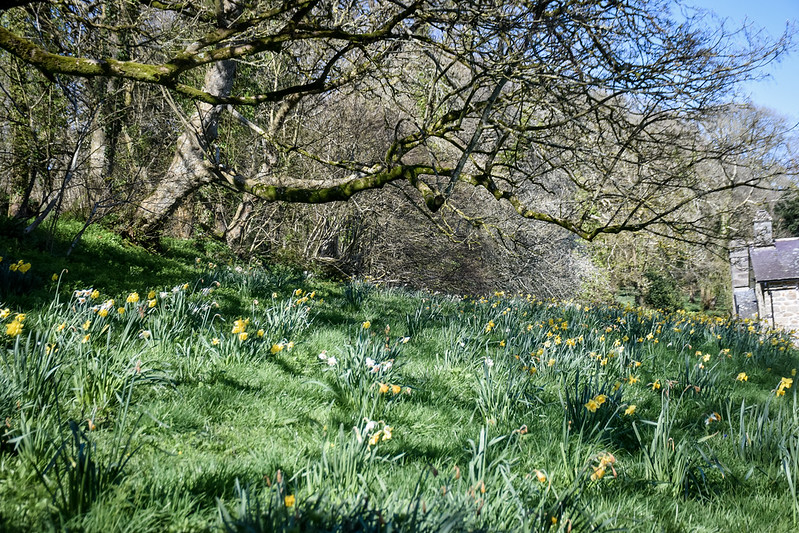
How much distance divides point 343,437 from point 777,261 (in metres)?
22.0

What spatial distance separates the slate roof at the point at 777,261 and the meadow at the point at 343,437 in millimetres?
17189

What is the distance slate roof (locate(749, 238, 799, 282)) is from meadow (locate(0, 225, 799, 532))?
17.2 m

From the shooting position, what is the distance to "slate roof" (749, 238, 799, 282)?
17953 millimetres

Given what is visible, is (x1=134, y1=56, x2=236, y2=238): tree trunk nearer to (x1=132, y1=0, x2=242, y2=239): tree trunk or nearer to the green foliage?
(x1=132, y1=0, x2=242, y2=239): tree trunk

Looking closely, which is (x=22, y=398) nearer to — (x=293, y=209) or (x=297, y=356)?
(x=297, y=356)

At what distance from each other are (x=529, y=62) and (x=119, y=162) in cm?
820

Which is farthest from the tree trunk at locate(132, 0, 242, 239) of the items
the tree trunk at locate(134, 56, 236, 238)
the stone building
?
the stone building

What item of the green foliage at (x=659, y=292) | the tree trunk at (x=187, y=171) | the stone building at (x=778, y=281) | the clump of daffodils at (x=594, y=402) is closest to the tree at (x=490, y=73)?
the tree trunk at (x=187, y=171)

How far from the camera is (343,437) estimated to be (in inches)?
73.4

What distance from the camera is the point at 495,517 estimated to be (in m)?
1.67

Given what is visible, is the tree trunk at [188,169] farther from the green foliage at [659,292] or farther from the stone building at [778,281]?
the green foliage at [659,292]

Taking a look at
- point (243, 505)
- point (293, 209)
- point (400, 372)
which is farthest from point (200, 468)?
point (293, 209)

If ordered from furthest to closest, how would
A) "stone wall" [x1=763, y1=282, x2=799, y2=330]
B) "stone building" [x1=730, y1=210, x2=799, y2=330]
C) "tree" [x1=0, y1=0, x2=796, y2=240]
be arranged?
1. "stone wall" [x1=763, y1=282, x2=799, y2=330]
2. "stone building" [x1=730, y1=210, x2=799, y2=330]
3. "tree" [x1=0, y1=0, x2=796, y2=240]

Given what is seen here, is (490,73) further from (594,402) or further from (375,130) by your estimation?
(375,130)
